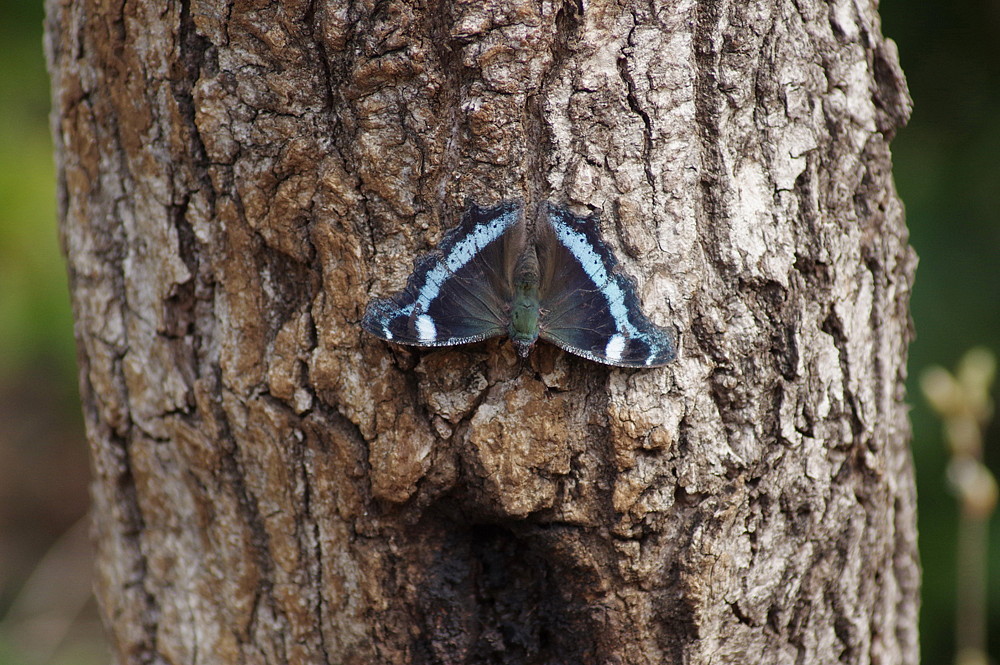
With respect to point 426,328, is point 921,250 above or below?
above

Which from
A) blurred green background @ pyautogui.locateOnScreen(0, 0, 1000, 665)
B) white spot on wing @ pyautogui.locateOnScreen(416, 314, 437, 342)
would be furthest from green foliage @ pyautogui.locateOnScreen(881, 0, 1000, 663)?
white spot on wing @ pyautogui.locateOnScreen(416, 314, 437, 342)

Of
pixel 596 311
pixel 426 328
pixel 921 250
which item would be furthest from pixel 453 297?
pixel 921 250

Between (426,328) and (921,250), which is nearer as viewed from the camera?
(426,328)

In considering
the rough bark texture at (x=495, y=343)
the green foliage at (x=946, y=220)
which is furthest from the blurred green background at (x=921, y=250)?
the rough bark texture at (x=495, y=343)

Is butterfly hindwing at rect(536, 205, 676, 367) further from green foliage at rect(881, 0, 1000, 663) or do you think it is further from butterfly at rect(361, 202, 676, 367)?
green foliage at rect(881, 0, 1000, 663)

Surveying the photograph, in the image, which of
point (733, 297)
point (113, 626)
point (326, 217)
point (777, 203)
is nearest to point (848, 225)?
point (777, 203)

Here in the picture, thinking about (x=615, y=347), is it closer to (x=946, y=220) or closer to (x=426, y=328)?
(x=426, y=328)

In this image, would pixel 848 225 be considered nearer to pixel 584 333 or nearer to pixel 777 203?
pixel 777 203
